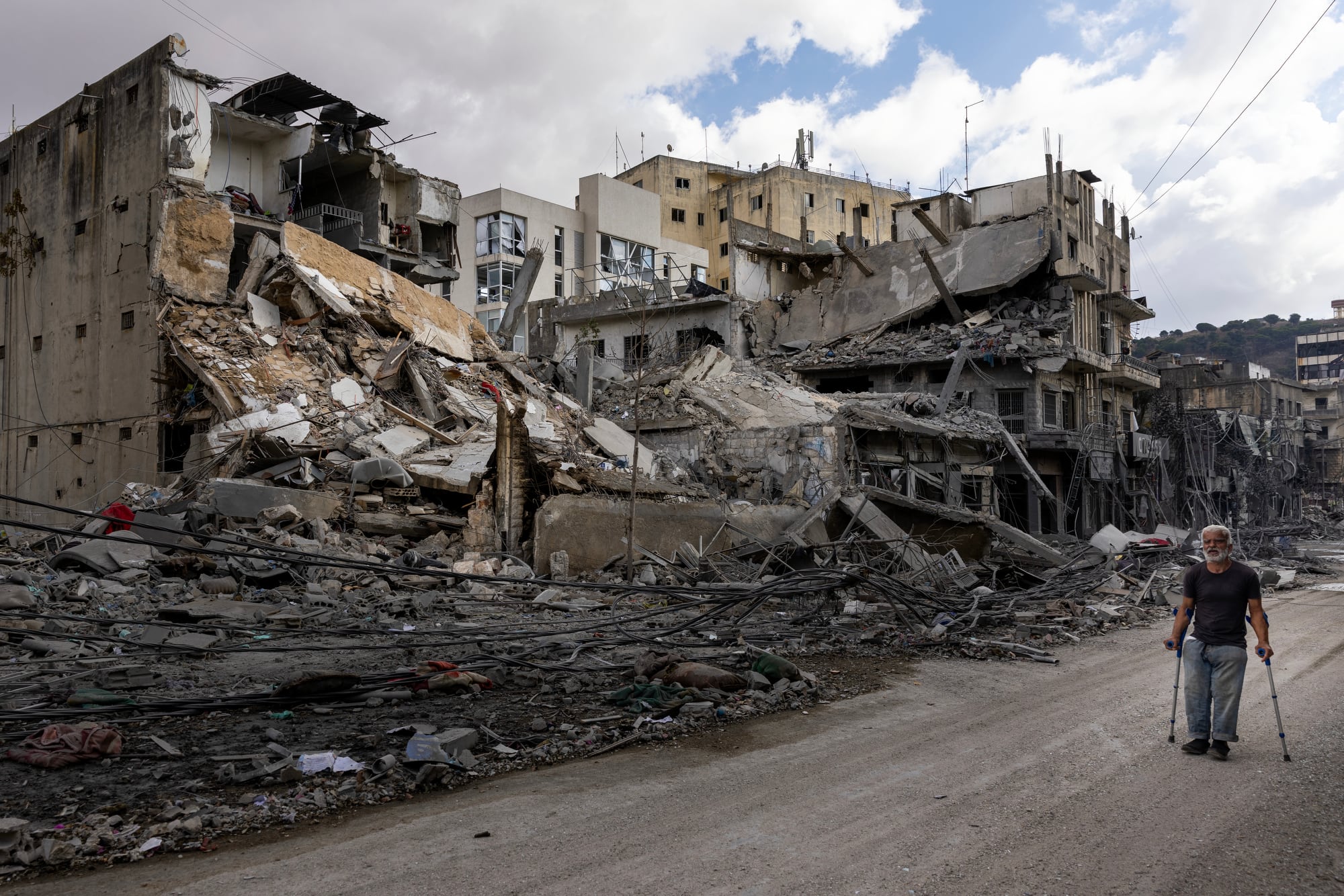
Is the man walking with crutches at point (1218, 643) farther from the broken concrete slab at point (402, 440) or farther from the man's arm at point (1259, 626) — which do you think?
the broken concrete slab at point (402, 440)

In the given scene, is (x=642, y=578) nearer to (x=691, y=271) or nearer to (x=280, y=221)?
(x=280, y=221)

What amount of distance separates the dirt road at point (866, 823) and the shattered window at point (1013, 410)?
2572cm

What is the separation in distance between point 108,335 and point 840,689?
75.4ft

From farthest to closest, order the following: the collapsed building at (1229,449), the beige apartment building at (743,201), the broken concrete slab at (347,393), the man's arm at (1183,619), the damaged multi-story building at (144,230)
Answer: the beige apartment building at (743,201) < the collapsed building at (1229,449) < the damaged multi-story building at (144,230) < the broken concrete slab at (347,393) < the man's arm at (1183,619)

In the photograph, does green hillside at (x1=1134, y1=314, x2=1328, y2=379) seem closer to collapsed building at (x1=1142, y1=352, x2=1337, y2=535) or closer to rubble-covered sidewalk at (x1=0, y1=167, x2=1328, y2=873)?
collapsed building at (x1=1142, y1=352, x2=1337, y2=535)

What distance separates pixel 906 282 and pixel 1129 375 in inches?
391

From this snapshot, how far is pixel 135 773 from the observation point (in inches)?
208

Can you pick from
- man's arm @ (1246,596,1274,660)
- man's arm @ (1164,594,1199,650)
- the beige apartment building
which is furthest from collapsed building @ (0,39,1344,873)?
the beige apartment building

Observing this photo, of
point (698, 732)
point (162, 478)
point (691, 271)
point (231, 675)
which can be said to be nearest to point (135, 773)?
point (231, 675)

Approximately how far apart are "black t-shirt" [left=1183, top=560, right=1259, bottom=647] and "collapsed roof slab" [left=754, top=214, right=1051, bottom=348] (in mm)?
29346

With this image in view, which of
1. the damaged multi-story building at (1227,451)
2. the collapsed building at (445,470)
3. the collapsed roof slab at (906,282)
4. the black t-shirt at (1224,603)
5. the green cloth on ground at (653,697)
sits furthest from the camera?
the damaged multi-story building at (1227,451)

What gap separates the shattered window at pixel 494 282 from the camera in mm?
42188

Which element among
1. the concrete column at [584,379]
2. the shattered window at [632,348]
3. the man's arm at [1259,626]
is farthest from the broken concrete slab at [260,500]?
the shattered window at [632,348]

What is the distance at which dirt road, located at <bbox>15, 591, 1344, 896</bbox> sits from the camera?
3.92 metres
